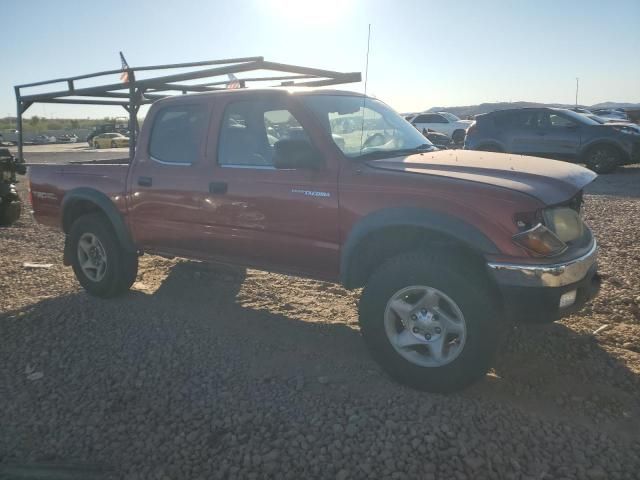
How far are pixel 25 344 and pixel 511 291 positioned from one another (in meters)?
3.65

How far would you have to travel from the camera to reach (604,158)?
13.2 metres

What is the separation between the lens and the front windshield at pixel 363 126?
385 cm

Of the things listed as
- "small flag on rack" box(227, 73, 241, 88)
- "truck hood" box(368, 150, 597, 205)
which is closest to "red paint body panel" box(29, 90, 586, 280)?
"truck hood" box(368, 150, 597, 205)

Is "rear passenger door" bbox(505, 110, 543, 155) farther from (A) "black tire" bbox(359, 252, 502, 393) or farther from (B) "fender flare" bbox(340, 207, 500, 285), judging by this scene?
(A) "black tire" bbox(359, 252, 502, 393)

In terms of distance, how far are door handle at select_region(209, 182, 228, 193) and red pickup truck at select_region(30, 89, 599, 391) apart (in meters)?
0.01

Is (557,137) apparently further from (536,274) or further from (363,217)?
(536,274)

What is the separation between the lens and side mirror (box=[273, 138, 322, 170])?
3533mm

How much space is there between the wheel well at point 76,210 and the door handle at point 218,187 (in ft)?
5.11

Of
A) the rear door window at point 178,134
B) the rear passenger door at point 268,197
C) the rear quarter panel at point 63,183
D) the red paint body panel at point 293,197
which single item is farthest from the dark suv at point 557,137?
the rear quarter panel at point 63,183

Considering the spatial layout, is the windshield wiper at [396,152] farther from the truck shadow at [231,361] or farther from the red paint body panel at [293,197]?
the truck shadow at [231,361]

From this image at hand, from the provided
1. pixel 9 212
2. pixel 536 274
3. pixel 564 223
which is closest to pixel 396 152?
pixel 564 223

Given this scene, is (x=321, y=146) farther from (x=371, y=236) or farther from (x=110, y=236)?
(x=110, y=236)

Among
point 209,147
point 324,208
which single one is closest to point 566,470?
point 324,208

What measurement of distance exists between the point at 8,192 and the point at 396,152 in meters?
7.26
